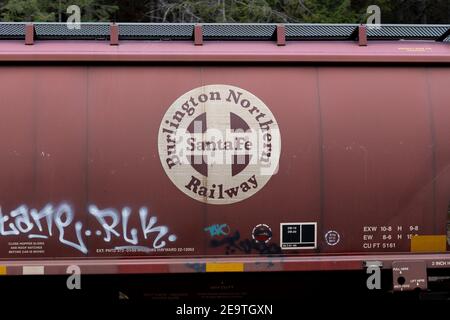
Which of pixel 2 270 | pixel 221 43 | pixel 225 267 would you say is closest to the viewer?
pixel 2 270

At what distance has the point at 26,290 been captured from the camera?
15.9 feet

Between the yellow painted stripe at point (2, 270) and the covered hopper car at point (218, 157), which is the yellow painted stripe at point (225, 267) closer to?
the covered hopper car at point (218, 157)

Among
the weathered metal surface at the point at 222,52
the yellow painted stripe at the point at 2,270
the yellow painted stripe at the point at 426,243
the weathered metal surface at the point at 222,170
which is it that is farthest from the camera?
the yellow painted stripe at the point at 426,243

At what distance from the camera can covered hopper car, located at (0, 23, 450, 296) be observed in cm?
462

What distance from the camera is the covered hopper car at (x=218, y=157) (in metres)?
4.62

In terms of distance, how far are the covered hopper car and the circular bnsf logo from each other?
1cm

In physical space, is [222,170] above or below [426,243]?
above

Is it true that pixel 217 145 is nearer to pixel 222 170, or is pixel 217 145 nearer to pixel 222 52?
pixel 222 170

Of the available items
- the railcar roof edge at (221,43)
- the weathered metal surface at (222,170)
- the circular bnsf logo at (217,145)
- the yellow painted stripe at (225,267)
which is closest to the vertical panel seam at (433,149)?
the weathered metal surface at (222,170)

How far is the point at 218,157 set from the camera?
15.5 ft

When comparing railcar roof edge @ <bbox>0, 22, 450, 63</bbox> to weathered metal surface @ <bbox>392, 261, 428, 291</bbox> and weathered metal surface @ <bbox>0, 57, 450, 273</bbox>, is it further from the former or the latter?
weathered metal surface @ <bbox>392, 261, 428, 291</bbox>

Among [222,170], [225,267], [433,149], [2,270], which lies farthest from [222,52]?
[2,270]

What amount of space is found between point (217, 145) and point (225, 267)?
3.27 feet

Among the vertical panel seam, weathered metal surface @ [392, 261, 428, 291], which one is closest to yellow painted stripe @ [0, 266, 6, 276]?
weathered metal surface @ [392, 261, 428, 291]
